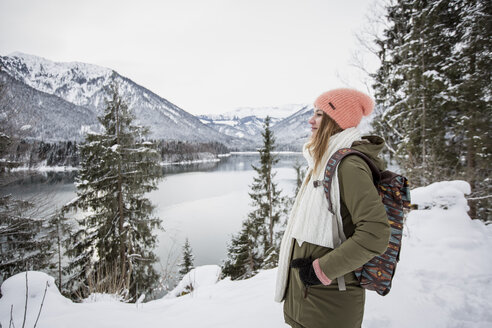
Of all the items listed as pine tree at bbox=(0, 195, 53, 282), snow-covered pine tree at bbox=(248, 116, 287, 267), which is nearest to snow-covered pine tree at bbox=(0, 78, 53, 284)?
pine tree at bbox=(0, 195, 53, 282)


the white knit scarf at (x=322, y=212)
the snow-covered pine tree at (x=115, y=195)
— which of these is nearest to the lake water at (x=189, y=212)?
the snow-covered pine tree at (x=115, y=195)

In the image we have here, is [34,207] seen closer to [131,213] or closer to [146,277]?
[131,213]

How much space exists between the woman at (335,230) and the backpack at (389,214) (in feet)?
0.12

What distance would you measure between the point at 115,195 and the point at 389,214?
29.4ft

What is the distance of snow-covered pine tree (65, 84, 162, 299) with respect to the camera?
7.74m

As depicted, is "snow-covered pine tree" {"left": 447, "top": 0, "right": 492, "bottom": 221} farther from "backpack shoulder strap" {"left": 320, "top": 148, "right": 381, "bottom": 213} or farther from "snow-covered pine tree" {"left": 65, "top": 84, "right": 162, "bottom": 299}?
"snow-covered pine tree" {"left": 65, "top": 84, "right": 162, "bottom": 299}

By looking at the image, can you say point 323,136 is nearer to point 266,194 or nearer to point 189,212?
point 266,194

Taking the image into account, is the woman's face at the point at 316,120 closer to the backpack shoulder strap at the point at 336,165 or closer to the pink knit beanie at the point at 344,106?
the pink knit beanie at the point at 344,106

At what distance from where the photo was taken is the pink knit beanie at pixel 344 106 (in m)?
1.11

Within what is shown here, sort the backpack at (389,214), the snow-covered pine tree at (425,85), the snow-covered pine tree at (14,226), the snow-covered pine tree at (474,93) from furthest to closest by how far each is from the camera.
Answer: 1. the snow-covered pine tree at (425,85)
2. the snow-covered pine tree at (474,93)
3. the snow-covered pine tree at (14,226)
4. the backpack at (389,214)

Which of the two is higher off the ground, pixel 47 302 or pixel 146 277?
pixel 47 302

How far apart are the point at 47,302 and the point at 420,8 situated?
11.7m

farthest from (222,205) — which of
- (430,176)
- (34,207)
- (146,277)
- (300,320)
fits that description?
(300,320)

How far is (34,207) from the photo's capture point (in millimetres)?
6109
